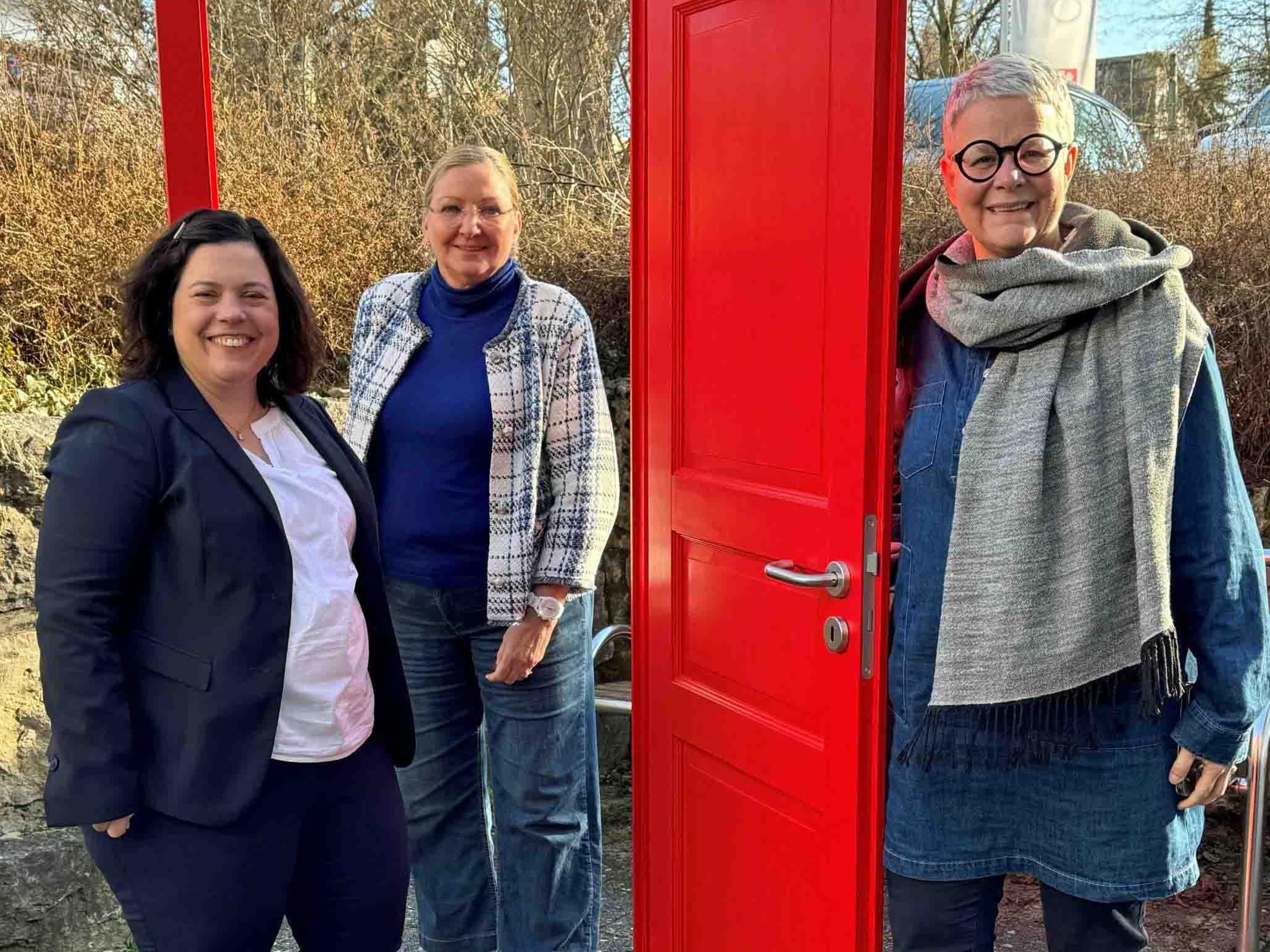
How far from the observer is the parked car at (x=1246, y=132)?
4469mm

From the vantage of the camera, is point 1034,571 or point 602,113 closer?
point 1034,571

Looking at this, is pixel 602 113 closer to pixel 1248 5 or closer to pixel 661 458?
pixel 1248 5

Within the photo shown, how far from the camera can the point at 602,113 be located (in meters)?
5.89

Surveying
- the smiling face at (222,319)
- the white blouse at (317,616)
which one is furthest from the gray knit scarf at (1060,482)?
the smiling face at (222,319)

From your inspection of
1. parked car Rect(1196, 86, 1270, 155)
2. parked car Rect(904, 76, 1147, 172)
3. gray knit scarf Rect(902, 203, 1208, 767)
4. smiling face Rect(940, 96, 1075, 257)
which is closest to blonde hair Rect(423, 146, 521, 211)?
smiling face Rect(940, 96, 1075, 257)

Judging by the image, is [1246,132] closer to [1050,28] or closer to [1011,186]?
[1050,28]

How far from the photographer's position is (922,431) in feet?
6.05

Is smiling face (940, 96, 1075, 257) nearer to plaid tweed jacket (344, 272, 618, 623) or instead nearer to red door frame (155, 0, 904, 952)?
red door frame (155, 0, 904, 952)

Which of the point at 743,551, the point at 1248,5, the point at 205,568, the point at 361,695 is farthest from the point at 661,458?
the point at 1248,5

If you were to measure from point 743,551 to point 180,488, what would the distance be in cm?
98

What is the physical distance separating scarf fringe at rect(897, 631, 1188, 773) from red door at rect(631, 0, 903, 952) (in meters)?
0.12

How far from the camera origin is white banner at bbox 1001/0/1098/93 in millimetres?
3891

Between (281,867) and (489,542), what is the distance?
0.83 meters

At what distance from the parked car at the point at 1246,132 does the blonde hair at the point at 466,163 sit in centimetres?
324
